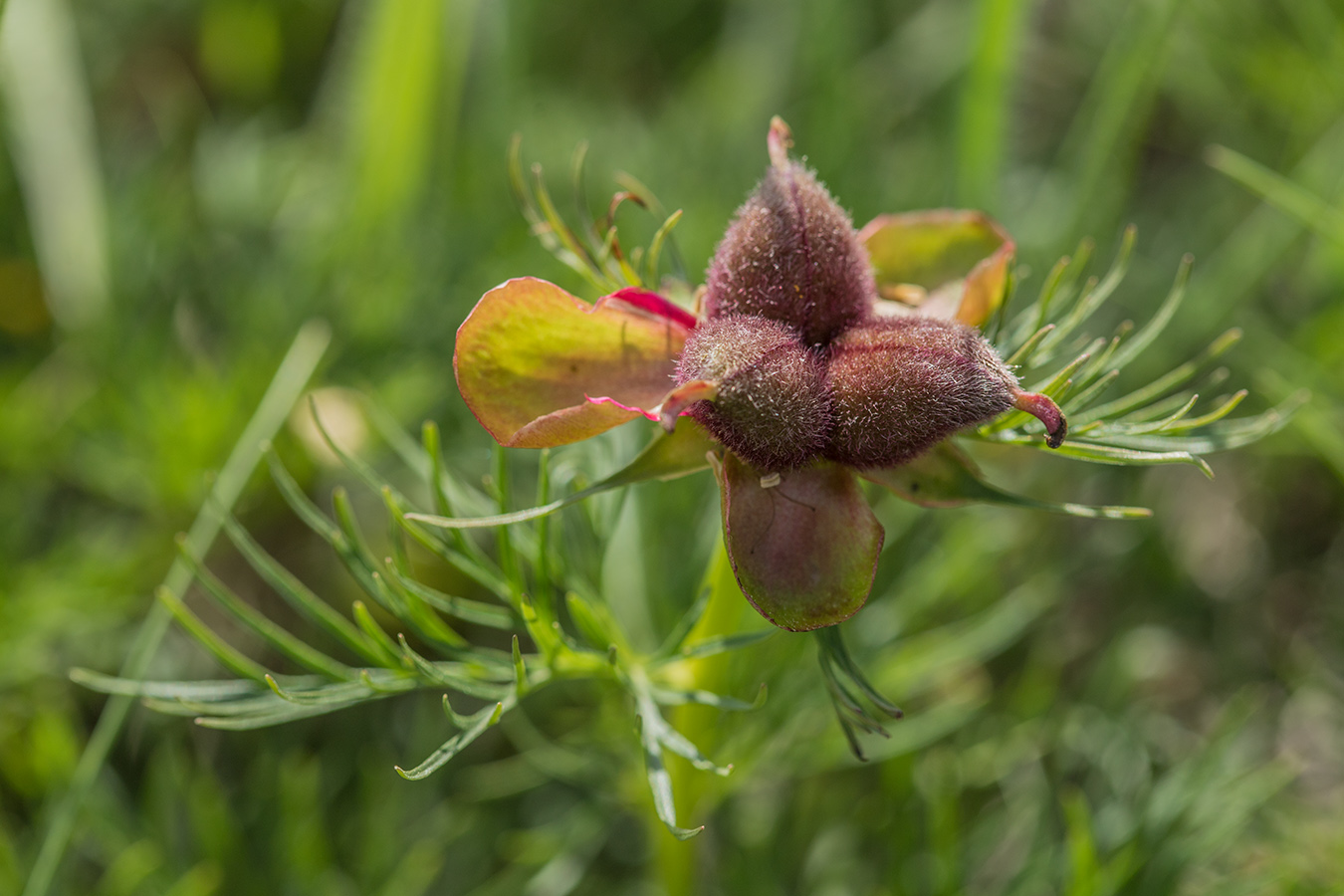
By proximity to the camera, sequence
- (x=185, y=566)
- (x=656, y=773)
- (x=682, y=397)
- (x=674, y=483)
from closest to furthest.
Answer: (x=682, y=397) < (x=656, y=773) < (x=185, y=566) < (x=674, y=483)

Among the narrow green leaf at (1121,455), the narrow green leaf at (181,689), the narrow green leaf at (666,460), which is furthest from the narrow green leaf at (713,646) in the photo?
the narrow green leaf at (181,689)

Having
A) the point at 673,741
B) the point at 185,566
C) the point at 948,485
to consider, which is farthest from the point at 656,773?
the point at 185,566

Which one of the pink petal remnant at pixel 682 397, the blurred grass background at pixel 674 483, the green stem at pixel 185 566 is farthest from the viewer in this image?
the blurred grass background at pixel 674 483

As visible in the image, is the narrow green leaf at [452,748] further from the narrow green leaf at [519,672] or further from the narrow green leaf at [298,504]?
the narrow green leaf at [298,504]

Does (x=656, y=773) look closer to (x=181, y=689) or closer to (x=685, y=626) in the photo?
(x=685, y=626)

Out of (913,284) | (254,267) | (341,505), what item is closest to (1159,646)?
(913,284)

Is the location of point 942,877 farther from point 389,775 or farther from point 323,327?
point 323,327

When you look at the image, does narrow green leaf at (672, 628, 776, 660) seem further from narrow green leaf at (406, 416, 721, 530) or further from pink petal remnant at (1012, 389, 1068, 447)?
pink petal remnant at (1012, 389, 1068, 447)
